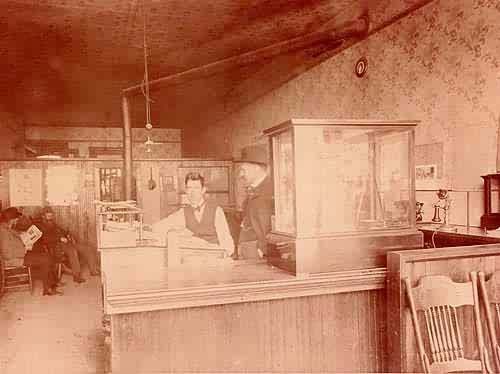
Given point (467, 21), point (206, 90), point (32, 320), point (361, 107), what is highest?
point (206, 90)

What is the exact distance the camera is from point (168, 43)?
6.64 meters

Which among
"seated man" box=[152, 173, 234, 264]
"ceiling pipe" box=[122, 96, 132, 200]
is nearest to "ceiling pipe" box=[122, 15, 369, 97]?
"ceiling pipe" box=[122, 96, 132, 200]

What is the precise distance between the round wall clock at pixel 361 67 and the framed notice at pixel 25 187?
21.8 feet

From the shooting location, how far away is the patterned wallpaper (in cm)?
357

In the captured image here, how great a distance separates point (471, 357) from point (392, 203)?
95 centimetres

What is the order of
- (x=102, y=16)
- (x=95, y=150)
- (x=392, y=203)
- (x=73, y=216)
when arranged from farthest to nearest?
(x=95, y=150), (x=73, y=216), (x=102, y=16), (x=392, y=203)

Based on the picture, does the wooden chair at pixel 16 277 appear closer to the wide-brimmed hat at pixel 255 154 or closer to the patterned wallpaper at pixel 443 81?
the wide-brimmed hat at pixel 255 154

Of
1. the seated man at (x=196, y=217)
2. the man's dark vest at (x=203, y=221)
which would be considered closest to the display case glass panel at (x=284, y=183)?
the seated man at (x=196, y=217)

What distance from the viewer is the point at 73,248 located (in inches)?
300

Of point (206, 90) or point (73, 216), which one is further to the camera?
point (206, 90)

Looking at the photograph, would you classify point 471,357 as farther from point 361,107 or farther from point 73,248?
point 73,248

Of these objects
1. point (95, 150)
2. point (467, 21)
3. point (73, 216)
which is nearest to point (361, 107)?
point (467, 21)

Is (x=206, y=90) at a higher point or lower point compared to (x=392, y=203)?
higher

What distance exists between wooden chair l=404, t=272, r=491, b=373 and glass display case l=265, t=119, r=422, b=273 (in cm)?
36
